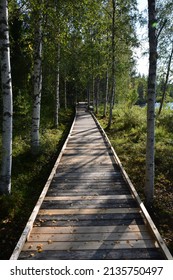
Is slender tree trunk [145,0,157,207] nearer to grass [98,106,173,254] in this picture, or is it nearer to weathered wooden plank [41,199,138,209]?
grass [98,106,173,254]

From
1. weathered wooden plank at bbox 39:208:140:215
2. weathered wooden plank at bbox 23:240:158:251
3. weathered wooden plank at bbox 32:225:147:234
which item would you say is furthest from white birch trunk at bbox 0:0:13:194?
weathered wooden plank at bbox 23:240:158:251

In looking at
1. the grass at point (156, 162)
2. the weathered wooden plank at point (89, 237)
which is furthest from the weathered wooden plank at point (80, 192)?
the weathered wooden plank at point (89, 237)

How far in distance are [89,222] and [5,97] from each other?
3.92 m

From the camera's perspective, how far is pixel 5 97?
23.1 ft

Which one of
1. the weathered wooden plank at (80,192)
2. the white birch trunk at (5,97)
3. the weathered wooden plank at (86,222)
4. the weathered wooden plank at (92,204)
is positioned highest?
the white birch trunk at (5,97)

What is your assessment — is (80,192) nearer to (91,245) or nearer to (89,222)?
(89,222)

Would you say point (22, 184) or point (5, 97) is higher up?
point (5, 97)

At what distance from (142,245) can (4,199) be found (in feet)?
12.6

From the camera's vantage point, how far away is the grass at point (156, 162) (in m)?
6.93

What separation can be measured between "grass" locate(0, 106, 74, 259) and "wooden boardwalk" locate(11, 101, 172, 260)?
1.76 feet

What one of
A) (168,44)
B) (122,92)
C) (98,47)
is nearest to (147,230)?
(98,47)

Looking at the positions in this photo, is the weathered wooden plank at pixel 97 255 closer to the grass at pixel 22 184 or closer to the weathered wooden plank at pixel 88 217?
the grass at pixel 22 184

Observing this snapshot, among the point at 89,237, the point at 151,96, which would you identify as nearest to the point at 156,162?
the point at 151,96

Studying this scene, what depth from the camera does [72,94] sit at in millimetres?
47594
